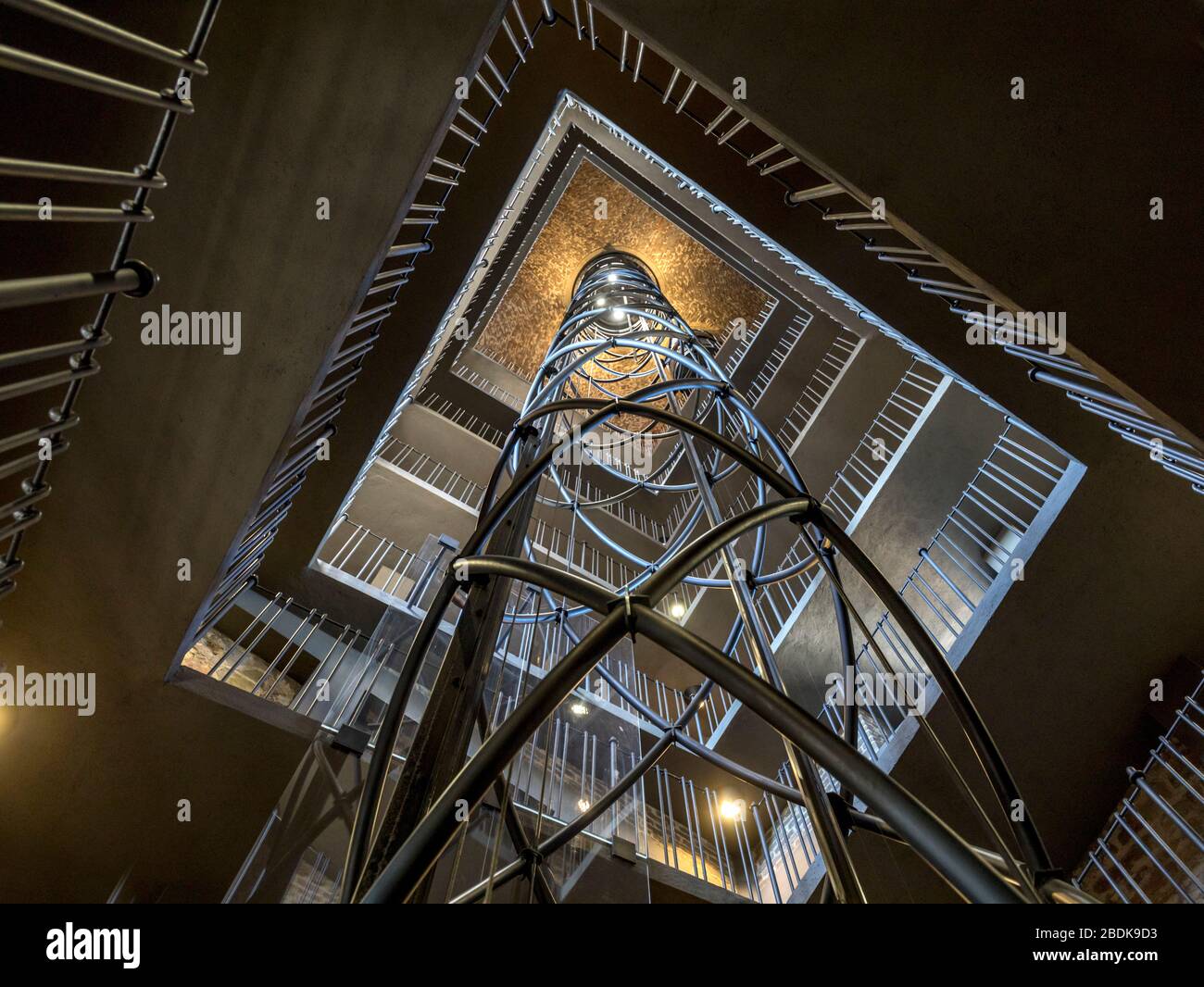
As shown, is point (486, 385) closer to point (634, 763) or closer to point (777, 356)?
point (777, 356)

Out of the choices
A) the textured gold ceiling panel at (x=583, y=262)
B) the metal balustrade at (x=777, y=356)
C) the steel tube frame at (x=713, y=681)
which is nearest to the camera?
the steel tube frame at (x=713, y=681)

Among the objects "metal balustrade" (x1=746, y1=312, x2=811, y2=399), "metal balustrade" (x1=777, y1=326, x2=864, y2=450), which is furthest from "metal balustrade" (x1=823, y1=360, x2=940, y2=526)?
"metal balustrade" (x1=746, y1=312, x2=811, y2=399)

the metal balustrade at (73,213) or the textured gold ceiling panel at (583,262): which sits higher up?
the textured gold ceiling panel at (583,262)

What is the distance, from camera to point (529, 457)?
8.57 ft

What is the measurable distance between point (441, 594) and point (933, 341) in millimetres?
4153

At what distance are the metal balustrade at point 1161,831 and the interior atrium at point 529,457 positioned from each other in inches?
1.0

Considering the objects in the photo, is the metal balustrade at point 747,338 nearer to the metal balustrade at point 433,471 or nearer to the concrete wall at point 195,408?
the metal balustrade at point 433,471

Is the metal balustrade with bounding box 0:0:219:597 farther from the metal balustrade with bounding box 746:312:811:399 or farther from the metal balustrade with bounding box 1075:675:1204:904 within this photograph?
the metal balustrade with bounding box 746:312:811:399

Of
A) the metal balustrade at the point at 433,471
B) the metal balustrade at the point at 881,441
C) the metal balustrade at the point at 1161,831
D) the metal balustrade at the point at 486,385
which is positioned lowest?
the metal balustrade at the point at 433,471

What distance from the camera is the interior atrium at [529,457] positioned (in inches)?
56.1

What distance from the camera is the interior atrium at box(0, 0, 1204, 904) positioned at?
1.43 meters

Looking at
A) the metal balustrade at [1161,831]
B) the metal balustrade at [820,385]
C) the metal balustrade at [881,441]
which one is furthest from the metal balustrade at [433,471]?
the metal balustrade at [1161,831]

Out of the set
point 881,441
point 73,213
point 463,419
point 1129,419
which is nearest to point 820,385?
point 881,441
